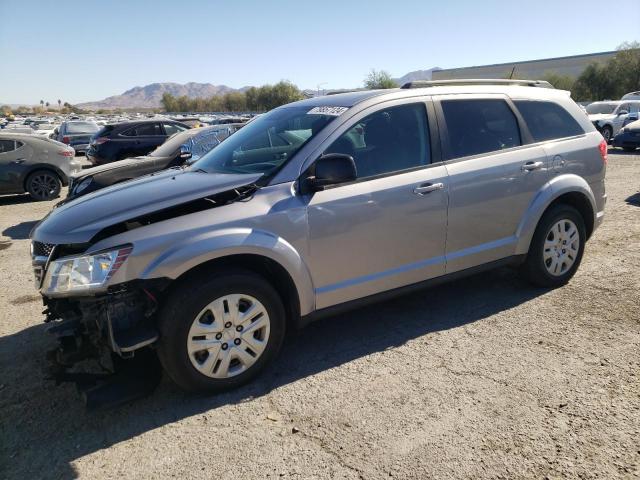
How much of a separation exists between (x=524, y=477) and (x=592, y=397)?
0.93m

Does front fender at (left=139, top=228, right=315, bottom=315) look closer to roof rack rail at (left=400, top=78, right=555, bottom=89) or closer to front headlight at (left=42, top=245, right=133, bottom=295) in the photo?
front headlight at (left=42, top=245, right=133, bottom=295)

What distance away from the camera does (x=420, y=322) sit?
4.06 m

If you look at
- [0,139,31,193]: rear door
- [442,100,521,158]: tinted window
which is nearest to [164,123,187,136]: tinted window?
[0,139,31,193]: rear door

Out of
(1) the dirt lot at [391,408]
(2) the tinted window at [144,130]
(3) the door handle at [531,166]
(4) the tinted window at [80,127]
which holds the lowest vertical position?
(1) the dirt lot at [391,408]

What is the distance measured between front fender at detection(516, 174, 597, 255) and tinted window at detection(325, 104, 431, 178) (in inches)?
46.7

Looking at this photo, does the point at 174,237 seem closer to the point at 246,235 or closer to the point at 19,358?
the point at 246,235

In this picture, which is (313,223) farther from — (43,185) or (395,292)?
(43,185)

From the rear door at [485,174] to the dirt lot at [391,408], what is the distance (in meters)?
0.62

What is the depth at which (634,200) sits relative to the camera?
8.28m

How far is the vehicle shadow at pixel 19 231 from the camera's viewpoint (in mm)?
7689

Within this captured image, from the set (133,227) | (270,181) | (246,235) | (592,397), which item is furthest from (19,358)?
(592,397)

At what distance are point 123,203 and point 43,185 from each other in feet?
30.6

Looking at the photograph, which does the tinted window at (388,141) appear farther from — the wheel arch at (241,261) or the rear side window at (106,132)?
the rear side window at (106,132)

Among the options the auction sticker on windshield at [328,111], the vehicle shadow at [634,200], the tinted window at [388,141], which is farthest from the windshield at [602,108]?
the auction sticker on windshield at [328,111]
